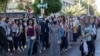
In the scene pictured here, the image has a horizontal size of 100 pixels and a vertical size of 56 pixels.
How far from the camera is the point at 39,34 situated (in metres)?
17.5

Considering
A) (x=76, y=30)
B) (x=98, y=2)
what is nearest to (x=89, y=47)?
(x=76, y=30)

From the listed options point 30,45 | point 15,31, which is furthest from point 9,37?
point 30,45

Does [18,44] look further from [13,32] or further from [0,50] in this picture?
[0,50]

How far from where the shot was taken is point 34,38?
14.9 meters

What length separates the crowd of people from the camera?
43.3ft

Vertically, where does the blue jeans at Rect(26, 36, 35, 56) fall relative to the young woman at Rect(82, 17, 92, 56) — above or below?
below

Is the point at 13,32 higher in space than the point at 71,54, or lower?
higher

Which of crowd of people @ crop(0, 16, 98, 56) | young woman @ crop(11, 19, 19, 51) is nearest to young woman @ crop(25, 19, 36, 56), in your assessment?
crowd of people @ crop(0, 16, 98, 56)

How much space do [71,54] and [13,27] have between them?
9.52ft

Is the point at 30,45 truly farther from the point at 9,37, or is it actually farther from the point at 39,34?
the point at 39,34

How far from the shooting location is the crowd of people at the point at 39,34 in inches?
520

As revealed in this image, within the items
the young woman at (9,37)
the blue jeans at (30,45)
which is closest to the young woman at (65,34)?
the young woman at (9,37)

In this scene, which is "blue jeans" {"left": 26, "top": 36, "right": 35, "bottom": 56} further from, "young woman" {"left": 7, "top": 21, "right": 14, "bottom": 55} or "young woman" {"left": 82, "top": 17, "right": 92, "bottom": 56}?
"young woman" {"left": 82, "top": 17, "right": 92, "bottom": 56}

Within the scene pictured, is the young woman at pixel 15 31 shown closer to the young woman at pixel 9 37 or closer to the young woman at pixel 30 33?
the young woman at pixel 9 37
